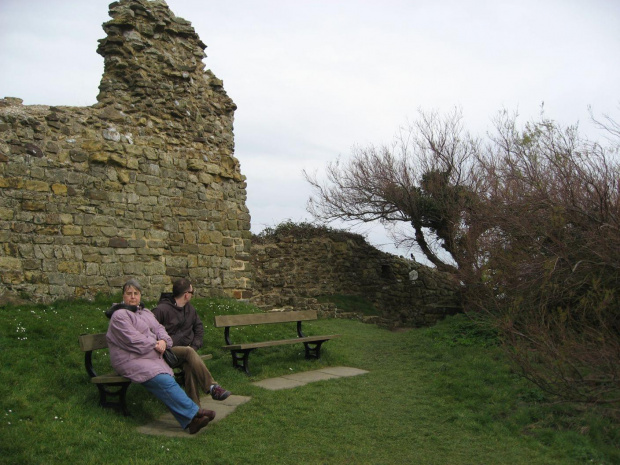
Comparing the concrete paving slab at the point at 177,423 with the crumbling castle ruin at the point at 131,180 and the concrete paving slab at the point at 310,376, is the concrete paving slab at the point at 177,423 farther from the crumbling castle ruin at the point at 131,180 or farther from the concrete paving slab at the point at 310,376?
the crumbling castle ruin at the point at 131,180

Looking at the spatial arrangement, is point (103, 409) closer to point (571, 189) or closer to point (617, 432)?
point (617, 432)

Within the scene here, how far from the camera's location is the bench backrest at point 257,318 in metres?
7.29

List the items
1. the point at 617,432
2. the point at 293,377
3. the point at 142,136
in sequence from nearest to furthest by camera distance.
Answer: the point at 617,432, the point at 293,377, the point at 142,136

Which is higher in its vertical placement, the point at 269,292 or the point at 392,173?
the point at 392,173

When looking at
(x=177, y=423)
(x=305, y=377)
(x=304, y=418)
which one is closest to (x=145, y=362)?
(x=177, y=423)

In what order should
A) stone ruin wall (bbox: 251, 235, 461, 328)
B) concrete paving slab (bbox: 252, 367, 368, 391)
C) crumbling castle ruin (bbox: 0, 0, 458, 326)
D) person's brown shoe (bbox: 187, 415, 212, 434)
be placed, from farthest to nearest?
1. stone ruin wall (bbox: 251, 235, 461, 328)
2. crumbling castle ruin (bbox: 0, 0, 458, 326)
3. concrete paving slab (bbox: 252, 367, 368, 391)
4. person's brown shoe (bbox: 187, 415, 212, 434)

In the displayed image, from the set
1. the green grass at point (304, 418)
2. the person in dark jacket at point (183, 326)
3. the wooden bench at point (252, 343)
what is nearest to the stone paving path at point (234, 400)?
the green grass at point (304, 418)

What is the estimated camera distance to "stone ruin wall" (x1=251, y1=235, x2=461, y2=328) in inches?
641

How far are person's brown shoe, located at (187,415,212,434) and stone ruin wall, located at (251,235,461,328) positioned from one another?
10.6 meters

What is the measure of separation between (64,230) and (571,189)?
7.46 meters

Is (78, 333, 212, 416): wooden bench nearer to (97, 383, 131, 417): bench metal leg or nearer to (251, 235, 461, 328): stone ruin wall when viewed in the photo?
(97, 383, 131, 417): bench metal leg

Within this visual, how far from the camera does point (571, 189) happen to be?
7223 mm

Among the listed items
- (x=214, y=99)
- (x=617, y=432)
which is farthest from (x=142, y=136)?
(x=617, y=432)

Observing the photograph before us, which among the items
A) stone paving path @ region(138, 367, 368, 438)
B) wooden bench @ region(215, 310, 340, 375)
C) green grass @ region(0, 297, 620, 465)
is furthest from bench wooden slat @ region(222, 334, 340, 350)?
stone paving path @ region(138, 367, 368, 438)
